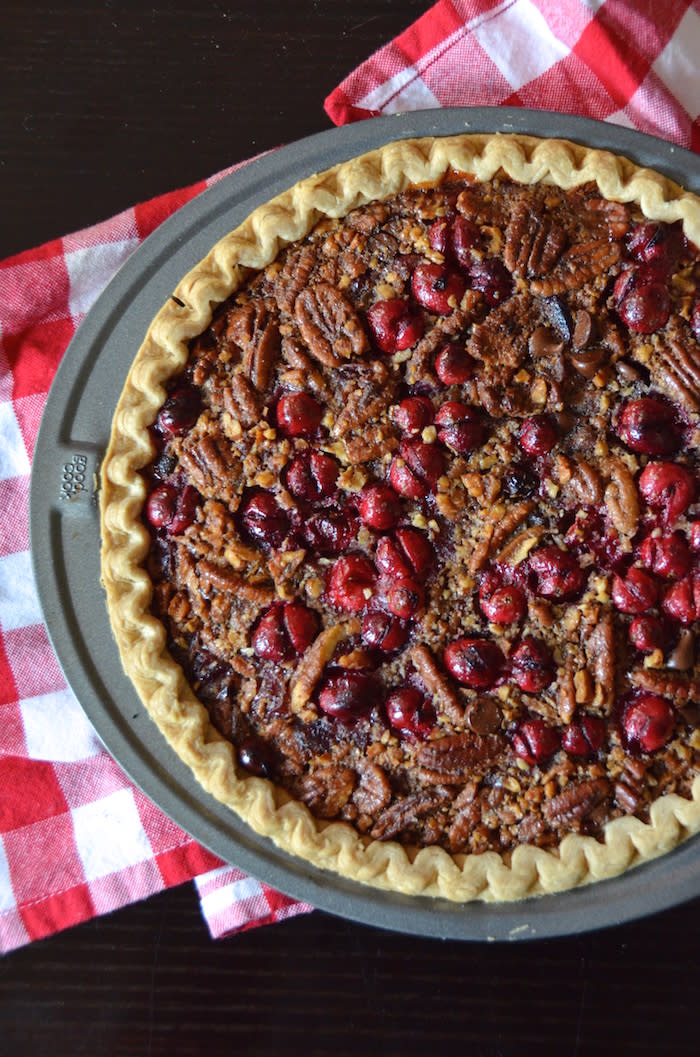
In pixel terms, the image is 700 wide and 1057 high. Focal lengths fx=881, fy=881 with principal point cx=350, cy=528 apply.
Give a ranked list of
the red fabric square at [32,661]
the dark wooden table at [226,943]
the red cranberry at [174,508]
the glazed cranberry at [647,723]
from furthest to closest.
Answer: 1. the red fabric square at [32,661]
2. the dark wooden table at [226,943]
3. the red cranberry at [174,508]
4. the glazed cranberry at [647,723]

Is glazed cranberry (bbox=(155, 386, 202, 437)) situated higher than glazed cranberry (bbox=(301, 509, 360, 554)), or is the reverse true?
glazed cranberry (bbox=(155, 386, 202, 437))

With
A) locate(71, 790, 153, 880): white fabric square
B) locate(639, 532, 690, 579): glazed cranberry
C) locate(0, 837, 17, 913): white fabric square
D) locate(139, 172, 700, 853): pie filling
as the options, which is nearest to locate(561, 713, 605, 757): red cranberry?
locate(139, 172, 700, 853): pie filling

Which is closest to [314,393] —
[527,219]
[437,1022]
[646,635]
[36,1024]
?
[527,219]

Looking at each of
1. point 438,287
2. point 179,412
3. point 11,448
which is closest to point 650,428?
point 438,287

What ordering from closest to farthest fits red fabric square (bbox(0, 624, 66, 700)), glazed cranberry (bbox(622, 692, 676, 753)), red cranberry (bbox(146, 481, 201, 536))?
glazed cranberry (bbox(622, 692, 676, 753))
red cranberry (bbox(146, 481, 201, 536))
red fabric square (bbox(0, 624, 66, 700))

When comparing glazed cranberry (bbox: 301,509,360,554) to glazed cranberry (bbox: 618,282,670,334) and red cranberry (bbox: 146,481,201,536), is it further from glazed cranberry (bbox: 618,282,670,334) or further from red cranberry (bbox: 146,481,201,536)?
glazed cranberry (bbox: 618,282,670,334)

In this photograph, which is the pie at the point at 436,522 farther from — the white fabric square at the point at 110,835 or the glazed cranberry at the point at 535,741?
the white fabric square at the point at 110,835

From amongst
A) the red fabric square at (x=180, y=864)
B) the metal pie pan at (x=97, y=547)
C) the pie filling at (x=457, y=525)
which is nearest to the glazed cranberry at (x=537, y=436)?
the pie filling at (x=457, y=525)
